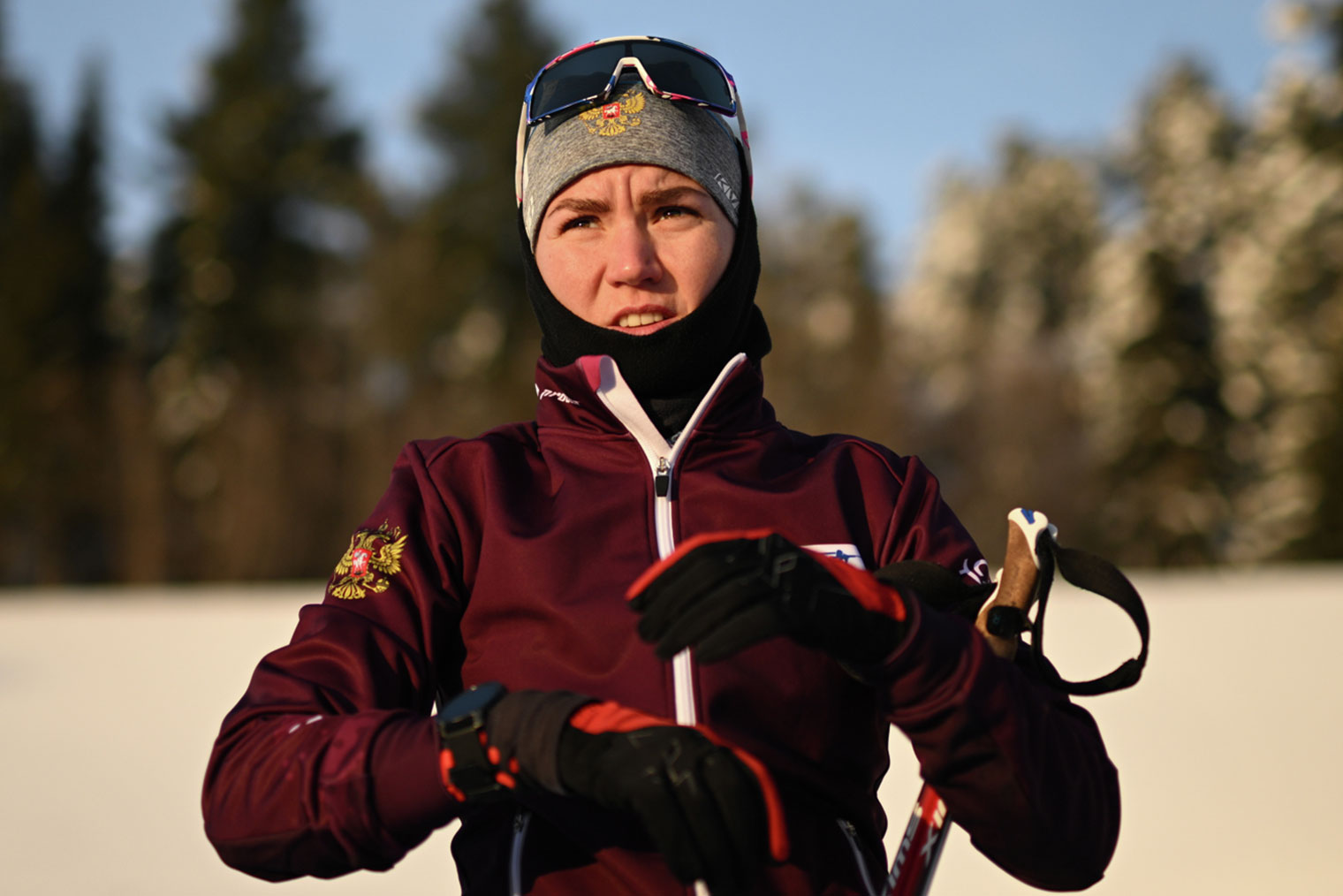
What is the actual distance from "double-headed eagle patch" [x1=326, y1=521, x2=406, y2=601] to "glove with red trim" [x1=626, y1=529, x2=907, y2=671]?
0.54 meters

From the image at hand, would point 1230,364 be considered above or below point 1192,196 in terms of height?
below

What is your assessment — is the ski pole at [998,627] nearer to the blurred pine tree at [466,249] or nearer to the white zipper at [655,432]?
the white zipper at [655,432]

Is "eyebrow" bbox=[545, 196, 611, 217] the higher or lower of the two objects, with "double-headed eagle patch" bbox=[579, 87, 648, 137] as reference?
lower

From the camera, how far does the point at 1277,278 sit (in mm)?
26172

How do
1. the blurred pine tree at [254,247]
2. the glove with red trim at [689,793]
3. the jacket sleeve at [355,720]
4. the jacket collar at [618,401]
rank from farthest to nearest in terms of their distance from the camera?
the blurred pine tree at [254,247] < the jacket collar at [618,401] < the jacket sleeve at [355,720] < the glove with red trim at [689,793]

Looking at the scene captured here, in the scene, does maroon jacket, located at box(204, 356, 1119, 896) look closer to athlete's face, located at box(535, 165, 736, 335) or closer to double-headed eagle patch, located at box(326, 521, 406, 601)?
double-headed eagle patch, located at box(326, 521, 406, 601)

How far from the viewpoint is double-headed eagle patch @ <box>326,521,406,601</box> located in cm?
181

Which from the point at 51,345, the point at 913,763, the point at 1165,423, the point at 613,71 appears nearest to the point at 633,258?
the point at 613,71

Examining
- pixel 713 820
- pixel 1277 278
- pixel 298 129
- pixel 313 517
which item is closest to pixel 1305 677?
pixel 713 820

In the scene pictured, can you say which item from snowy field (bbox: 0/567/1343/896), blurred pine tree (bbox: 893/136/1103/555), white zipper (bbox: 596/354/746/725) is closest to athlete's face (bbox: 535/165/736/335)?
white zipper (bbox: 596/354/746/725)

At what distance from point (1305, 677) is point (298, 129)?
82.0ft

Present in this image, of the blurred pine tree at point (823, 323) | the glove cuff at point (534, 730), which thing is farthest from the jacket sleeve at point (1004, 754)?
the blurred pine tree at point (823, 323)

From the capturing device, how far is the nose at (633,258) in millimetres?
1945

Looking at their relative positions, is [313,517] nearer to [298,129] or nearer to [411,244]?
[411,244]
